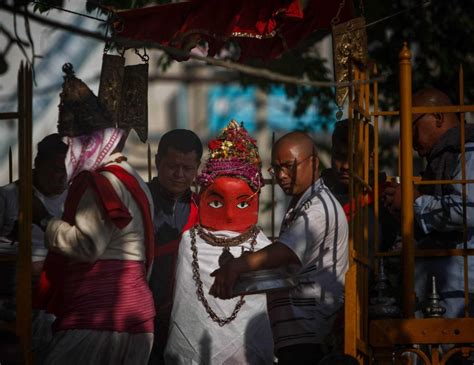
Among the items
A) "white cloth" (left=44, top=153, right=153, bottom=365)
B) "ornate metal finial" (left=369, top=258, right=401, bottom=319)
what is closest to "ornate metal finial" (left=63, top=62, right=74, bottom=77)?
"white cloth" (left=44, top=153, right=153, bottom=365)

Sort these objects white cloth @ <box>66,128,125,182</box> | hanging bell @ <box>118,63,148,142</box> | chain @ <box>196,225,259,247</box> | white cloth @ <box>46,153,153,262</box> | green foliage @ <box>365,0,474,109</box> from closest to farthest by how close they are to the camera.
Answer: white cloth @ <box>46,153,153,262</box>, white cloth @ <box>66,128,125,182</box>, chain @ <box>196,225,259,247</box>, hanging bell @ <box>118,63,148,142</box>, green foliage @ <box>365,0,474,109</box>

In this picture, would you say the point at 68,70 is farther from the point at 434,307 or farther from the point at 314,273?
the point at 434,307

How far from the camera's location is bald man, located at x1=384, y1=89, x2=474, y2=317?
232 inches

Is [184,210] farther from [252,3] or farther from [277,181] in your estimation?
[252,3]

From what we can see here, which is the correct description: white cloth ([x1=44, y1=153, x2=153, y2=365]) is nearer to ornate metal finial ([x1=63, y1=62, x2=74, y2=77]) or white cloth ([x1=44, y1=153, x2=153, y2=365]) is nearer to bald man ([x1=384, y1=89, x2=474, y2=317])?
ornate metal finial ([x1=63, y1=62, x2=74, y2=77])

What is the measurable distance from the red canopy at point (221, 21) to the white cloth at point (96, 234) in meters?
1.27

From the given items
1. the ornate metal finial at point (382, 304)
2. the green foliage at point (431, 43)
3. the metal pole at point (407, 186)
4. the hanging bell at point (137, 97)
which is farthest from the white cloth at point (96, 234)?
the green foliage at point (431, 43)

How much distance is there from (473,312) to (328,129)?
4.21 m

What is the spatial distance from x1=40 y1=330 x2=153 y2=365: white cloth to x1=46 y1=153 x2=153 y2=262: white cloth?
1.35 ft

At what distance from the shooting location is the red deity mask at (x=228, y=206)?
6742mm

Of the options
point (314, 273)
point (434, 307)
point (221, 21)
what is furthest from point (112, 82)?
point (434, 307)

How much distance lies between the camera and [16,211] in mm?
6914

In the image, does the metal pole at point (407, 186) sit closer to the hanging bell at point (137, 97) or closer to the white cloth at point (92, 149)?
the white cloth at point (92, 149)

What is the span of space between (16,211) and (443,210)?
257cm
